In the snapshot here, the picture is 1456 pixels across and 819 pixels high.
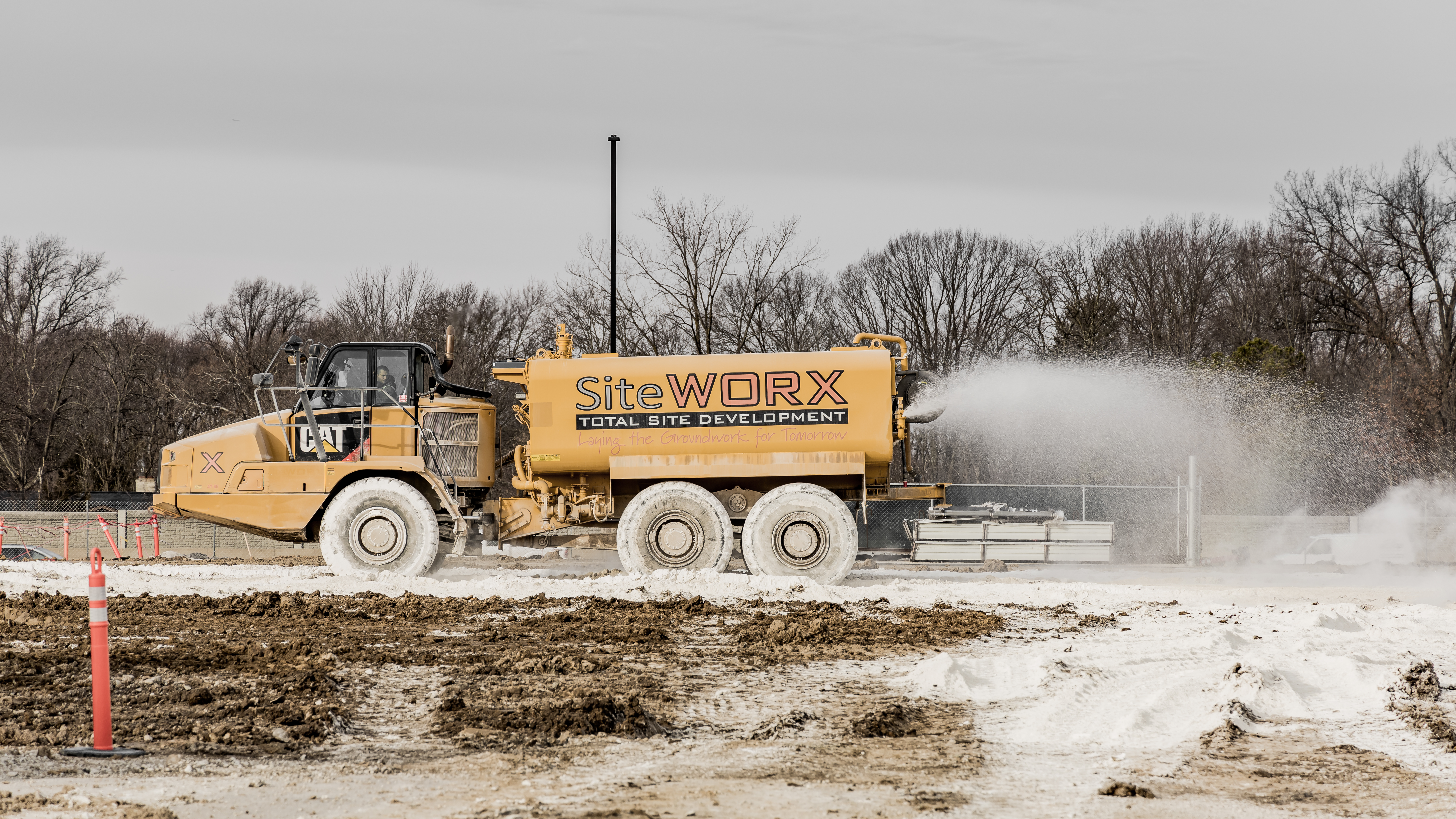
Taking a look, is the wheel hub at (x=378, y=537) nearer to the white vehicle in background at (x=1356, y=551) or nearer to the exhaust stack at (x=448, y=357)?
the exhaust stack at (x=448, y=357)

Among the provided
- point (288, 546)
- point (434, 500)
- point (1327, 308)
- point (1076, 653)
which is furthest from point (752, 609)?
point (1327, 308)

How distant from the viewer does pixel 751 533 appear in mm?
13773

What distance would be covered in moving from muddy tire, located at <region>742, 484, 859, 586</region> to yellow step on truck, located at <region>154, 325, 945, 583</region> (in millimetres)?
18

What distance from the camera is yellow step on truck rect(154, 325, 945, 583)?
541 inches

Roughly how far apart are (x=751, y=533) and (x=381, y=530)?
432 cm

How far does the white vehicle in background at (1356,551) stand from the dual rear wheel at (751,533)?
11.1m

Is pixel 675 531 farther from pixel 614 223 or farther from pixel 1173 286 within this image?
pixel 1173 286

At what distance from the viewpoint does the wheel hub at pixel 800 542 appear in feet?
45.3

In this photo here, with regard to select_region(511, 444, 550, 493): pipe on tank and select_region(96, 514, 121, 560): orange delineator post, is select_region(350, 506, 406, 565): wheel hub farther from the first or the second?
select_region(96, 514, 121, 560): orange delineator post

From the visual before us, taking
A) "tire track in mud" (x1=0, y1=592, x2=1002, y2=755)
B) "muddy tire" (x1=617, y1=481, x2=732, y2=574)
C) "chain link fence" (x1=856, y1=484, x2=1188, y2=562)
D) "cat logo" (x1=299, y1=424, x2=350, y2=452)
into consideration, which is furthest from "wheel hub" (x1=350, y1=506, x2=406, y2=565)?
"chain link fence" (x1=856, y1=484, x2=1188, y2=562)

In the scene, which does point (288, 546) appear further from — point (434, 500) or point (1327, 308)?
point (1327, 308)

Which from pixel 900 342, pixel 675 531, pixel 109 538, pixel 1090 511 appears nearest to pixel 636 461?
pixel 675 531

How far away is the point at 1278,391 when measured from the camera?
112ft

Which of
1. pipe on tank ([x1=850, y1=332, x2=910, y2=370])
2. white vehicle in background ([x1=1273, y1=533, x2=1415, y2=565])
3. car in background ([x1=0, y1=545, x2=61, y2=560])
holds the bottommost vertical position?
car in background ([x1=0, y1=545, x2=61, y2=560])
